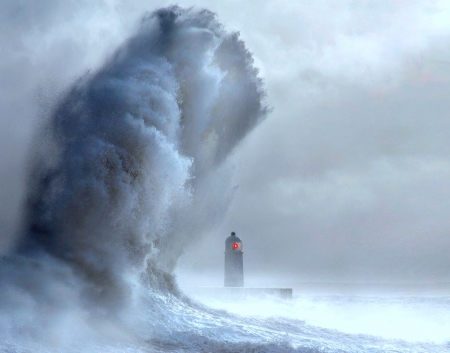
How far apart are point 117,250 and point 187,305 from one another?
5.97 ft

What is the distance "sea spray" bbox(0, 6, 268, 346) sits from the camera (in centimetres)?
969

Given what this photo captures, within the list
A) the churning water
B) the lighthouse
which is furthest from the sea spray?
the lighthouse

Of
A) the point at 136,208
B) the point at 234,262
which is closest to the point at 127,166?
the point at 136,208

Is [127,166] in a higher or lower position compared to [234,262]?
higher

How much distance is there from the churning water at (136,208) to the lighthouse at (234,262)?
3501mm

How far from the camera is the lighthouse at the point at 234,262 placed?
18.5m

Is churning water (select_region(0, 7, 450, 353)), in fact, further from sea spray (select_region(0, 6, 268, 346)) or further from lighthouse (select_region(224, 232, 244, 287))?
lighthouse (select_region(224, 232, 244, 287))

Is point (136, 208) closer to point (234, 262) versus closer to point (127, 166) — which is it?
point (127, 166)

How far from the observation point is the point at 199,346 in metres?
8.30

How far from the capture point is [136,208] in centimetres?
1111

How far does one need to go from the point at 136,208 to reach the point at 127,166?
884 millimetres

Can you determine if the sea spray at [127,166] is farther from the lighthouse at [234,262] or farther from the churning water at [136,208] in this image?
the lighthouse at [234,262]

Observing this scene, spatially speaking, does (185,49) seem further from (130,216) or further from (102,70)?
(130,216)

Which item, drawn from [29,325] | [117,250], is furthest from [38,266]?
[29,325]
